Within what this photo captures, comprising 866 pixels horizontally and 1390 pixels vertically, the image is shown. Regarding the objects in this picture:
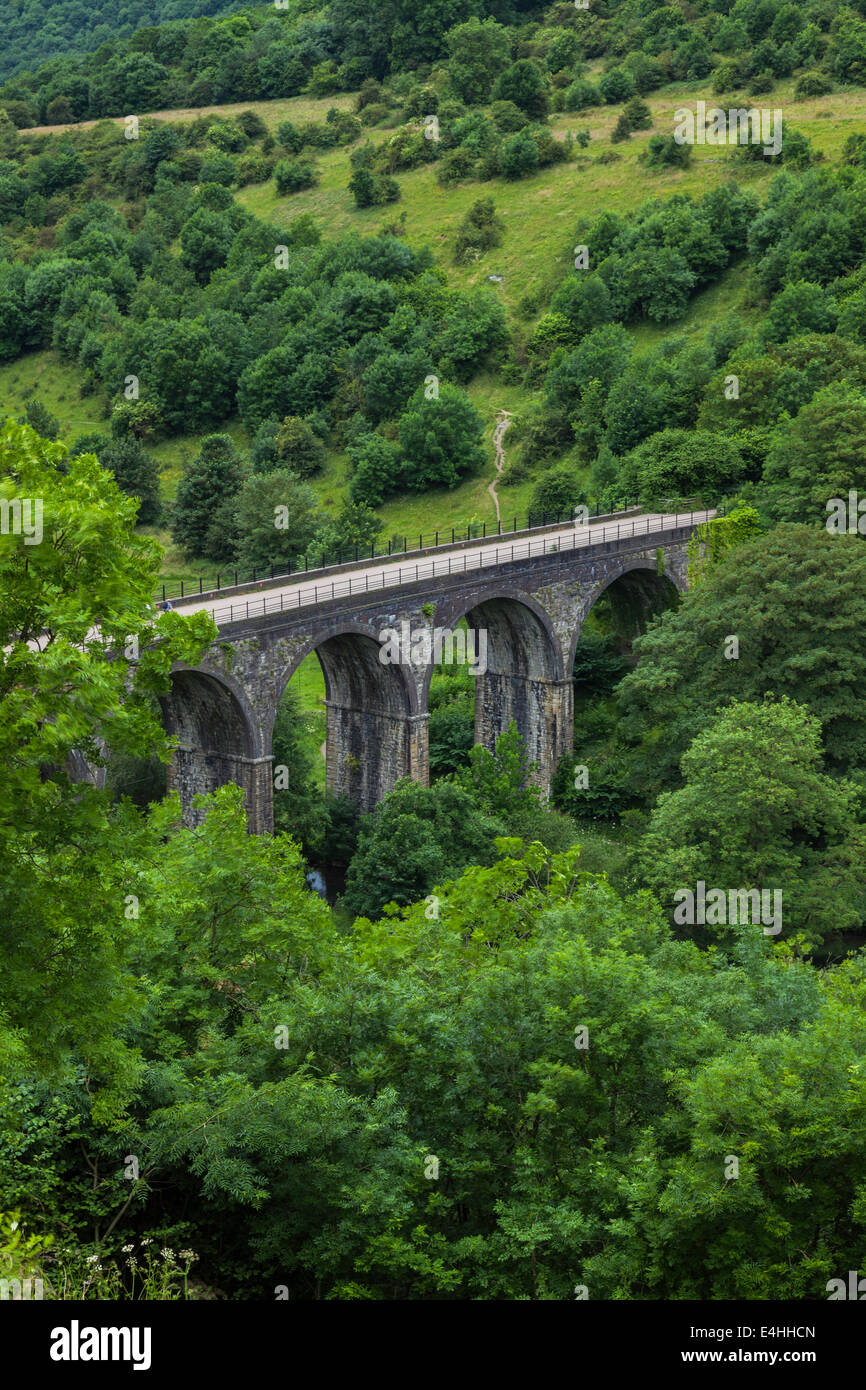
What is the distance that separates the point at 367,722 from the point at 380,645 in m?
4.84

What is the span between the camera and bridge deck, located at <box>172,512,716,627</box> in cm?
6488

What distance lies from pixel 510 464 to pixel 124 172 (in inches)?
2963

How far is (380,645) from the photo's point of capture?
68500mm

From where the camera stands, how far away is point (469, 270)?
136500mm

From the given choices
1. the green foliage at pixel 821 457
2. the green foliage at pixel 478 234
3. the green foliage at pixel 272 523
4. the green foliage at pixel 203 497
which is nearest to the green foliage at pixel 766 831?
the green foliage at pixel 821 457

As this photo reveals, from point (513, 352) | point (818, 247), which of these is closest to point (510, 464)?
point (513, 352)

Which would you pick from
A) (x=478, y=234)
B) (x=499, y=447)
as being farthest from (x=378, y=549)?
(x=478, y=234)

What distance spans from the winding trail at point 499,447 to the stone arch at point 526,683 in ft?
102

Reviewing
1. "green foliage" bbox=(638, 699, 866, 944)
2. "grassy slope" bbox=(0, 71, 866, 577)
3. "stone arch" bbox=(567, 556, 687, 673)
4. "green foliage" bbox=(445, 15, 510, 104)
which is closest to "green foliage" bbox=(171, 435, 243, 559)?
"grassy slope" bbox=(0, 71, 866, 577)

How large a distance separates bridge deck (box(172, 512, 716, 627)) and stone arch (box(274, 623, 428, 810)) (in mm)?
2820

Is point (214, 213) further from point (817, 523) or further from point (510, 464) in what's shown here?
point (817, 523)

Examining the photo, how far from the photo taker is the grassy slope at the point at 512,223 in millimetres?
114062

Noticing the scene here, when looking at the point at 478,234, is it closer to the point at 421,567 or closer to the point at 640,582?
the point at 640,582

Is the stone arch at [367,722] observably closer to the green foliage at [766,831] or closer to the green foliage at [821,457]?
the green foliage at [766,831]
